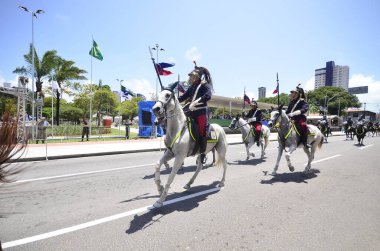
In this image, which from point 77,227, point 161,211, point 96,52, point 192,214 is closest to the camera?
point 77,227

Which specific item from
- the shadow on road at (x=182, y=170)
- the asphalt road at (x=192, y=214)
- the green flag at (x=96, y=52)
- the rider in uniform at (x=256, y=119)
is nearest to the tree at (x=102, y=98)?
the green flag at (x=96, y=52)

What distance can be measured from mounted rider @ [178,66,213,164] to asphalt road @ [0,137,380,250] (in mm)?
1469

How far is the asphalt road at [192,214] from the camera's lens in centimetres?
341

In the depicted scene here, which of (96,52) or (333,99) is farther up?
(333,99)

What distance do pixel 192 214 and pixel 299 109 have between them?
5643 millimetres

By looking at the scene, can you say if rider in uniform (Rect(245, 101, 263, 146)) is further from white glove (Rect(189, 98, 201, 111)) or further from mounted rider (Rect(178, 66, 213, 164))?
white glove (Rect(189, 98, 201, 111))

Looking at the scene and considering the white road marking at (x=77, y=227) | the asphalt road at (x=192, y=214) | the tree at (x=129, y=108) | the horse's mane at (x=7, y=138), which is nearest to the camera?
the horse's mane at (x=7, y=138)

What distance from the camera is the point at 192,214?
173 inches

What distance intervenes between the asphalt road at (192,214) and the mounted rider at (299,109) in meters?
1.65

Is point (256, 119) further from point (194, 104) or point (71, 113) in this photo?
point (71, 113)

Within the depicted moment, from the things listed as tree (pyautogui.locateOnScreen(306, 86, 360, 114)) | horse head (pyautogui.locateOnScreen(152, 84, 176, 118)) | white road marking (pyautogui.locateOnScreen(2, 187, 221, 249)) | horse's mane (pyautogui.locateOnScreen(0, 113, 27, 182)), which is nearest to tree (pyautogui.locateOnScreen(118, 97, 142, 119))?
tree (pyautogui.locateOnScreen(306, 86, 360, 114))

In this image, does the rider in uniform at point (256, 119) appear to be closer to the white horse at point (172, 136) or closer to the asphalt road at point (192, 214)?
the asphalt road at point (192, 214)

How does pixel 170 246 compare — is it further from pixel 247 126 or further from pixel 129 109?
pixel 129 109

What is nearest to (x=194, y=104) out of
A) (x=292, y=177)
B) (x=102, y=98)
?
(x=292, y=177)
